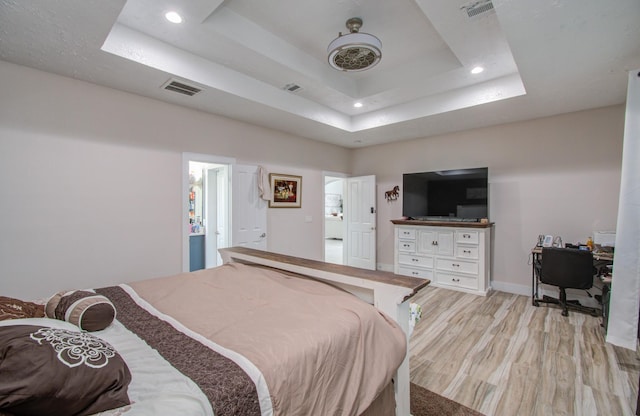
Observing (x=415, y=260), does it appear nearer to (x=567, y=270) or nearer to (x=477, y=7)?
(x=567, y=270)

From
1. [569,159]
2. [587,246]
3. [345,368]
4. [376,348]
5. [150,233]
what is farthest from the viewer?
[569,159]

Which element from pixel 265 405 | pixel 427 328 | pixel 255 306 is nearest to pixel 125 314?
pixel 255 306

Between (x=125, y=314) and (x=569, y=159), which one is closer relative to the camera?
(x=125, y=314)

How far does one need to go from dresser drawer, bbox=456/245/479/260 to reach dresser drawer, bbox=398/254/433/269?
1.51 feet

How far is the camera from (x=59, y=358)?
0.82m

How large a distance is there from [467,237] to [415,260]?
928 mm

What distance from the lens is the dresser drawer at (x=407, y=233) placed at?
191 inches

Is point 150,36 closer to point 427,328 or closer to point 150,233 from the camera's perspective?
point 150,233

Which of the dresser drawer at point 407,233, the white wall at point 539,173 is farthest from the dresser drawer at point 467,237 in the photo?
the dresser drawer at point 407,233

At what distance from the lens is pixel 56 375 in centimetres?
76

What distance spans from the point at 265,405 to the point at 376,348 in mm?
664

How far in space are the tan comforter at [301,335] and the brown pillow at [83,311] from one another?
29 cm

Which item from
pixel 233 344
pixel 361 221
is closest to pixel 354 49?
pixel 233 344

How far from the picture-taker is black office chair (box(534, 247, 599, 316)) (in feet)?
10.6
